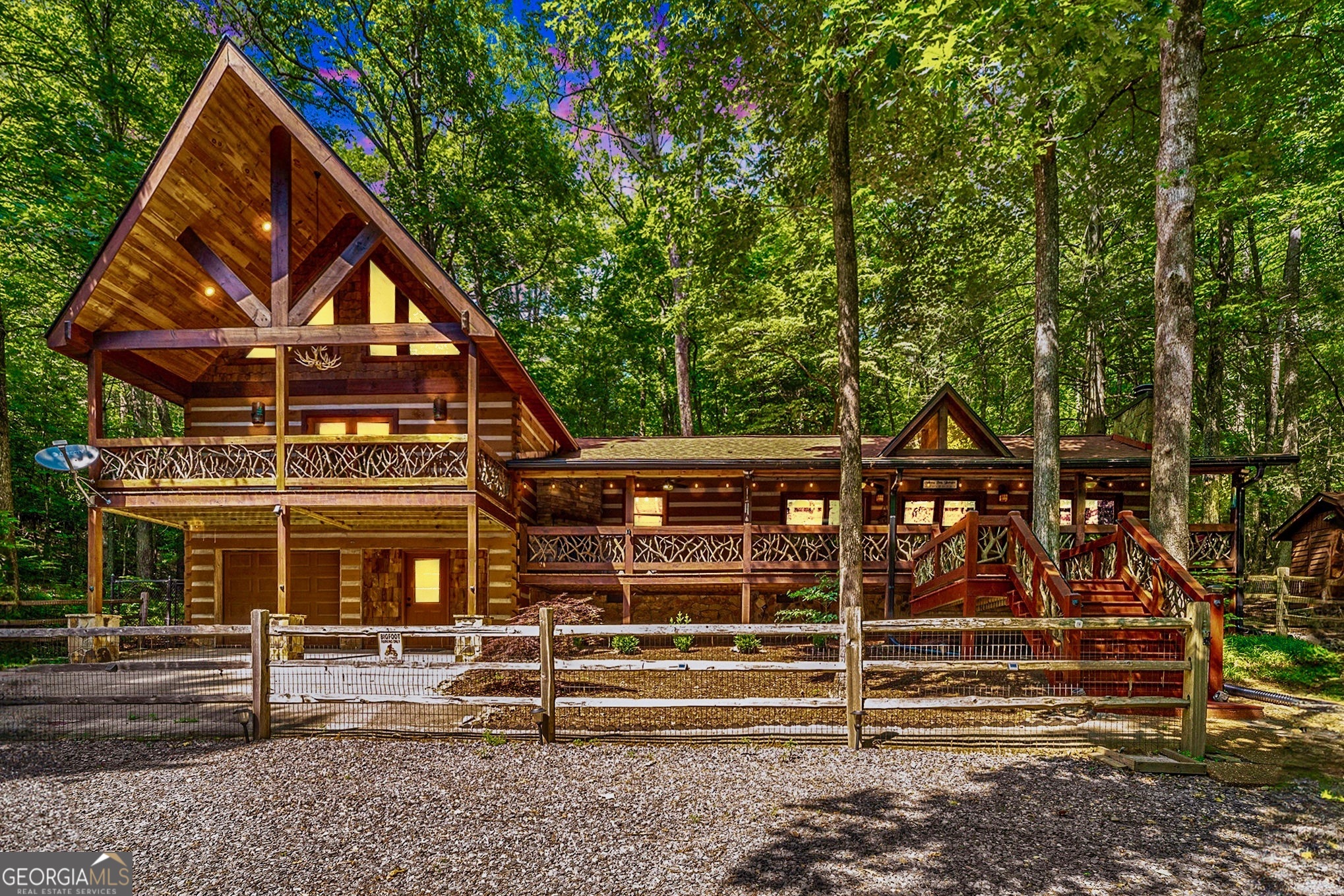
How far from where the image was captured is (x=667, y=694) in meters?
9.20

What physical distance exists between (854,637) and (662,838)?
314 cm

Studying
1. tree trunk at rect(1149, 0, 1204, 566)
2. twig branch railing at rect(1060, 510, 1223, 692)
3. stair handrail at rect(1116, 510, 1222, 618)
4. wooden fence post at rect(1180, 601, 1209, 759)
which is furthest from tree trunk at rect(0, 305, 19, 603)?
tree trunk at rect(1149, 0, 1204, 566)

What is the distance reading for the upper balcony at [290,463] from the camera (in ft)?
41.3

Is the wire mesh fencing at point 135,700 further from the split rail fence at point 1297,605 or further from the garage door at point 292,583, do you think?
the split rail fence at point 1297,605

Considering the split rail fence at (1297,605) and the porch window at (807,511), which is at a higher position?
the porch window at (807,511)

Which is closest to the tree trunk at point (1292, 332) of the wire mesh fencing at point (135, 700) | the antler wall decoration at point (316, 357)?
the antler wall decoration at point (316, 357)

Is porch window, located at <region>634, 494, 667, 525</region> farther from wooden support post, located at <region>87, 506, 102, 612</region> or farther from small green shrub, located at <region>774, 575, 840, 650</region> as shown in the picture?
wooden support post, located at <region>87, 506, 102, 612</region>

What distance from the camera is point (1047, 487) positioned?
11344 mm

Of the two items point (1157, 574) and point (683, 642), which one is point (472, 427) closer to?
point (683, 642)

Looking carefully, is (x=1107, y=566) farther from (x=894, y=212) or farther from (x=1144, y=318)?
(x=1144, y=318)

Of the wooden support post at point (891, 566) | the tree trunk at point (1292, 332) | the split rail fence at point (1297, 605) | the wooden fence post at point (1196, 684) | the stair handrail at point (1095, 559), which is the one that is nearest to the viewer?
the wooden fence post at point (1196, 684)

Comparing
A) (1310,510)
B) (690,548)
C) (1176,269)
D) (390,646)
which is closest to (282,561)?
(390,646)

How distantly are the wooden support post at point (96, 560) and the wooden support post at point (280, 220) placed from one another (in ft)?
17.9

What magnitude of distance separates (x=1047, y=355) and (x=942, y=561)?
15.6ft
